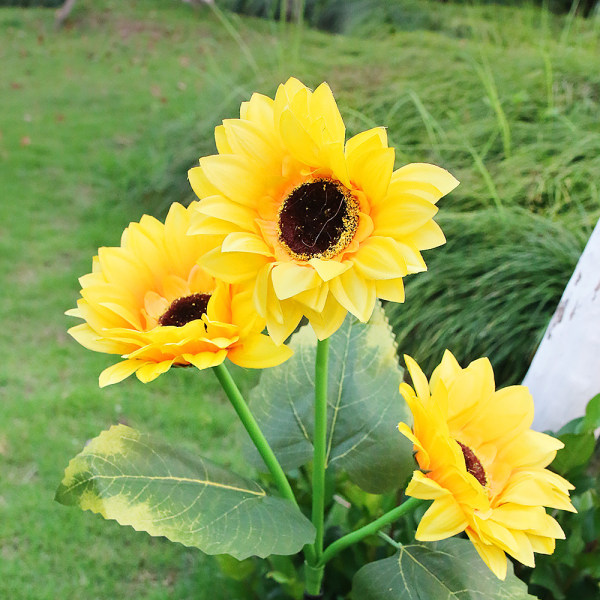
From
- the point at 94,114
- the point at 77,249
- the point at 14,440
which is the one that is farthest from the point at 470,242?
the point at 94,114

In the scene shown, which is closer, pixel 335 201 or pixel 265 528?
pixel 335 201

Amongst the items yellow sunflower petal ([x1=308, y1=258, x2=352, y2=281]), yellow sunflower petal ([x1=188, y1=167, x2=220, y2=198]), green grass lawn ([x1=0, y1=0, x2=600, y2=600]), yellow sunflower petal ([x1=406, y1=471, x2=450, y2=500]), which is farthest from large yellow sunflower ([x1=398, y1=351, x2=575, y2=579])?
green grass lawn ([x1=0, y1=0, x2=600, y2=600])

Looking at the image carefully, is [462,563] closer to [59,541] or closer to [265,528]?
[265,528]

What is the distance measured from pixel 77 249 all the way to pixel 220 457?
1983mm

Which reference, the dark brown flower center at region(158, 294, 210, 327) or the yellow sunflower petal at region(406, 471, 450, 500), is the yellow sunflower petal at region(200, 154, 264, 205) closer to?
the dark brown flower center at region(158, 294, 210, 327)

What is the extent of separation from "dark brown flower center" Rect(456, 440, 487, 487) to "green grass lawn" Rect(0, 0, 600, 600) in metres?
0.52

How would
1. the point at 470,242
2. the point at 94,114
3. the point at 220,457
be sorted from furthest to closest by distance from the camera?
the point at 94,114 < the point at 470,242 < the point at 220,457

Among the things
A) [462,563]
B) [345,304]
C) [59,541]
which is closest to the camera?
[345,304]

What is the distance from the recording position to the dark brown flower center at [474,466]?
876 millimetres

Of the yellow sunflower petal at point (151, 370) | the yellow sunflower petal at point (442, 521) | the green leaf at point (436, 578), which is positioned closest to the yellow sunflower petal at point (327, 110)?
the yellow sunflower petal at point (151, 370)

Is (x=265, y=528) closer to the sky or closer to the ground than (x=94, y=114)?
closer to the sky

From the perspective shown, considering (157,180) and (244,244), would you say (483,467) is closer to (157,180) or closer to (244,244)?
(244,244)

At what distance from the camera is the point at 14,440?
2.60 meters

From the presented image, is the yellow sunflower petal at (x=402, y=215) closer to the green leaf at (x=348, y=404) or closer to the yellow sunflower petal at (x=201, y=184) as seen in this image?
the yellow sunflower petal at (x=201, y=184)
